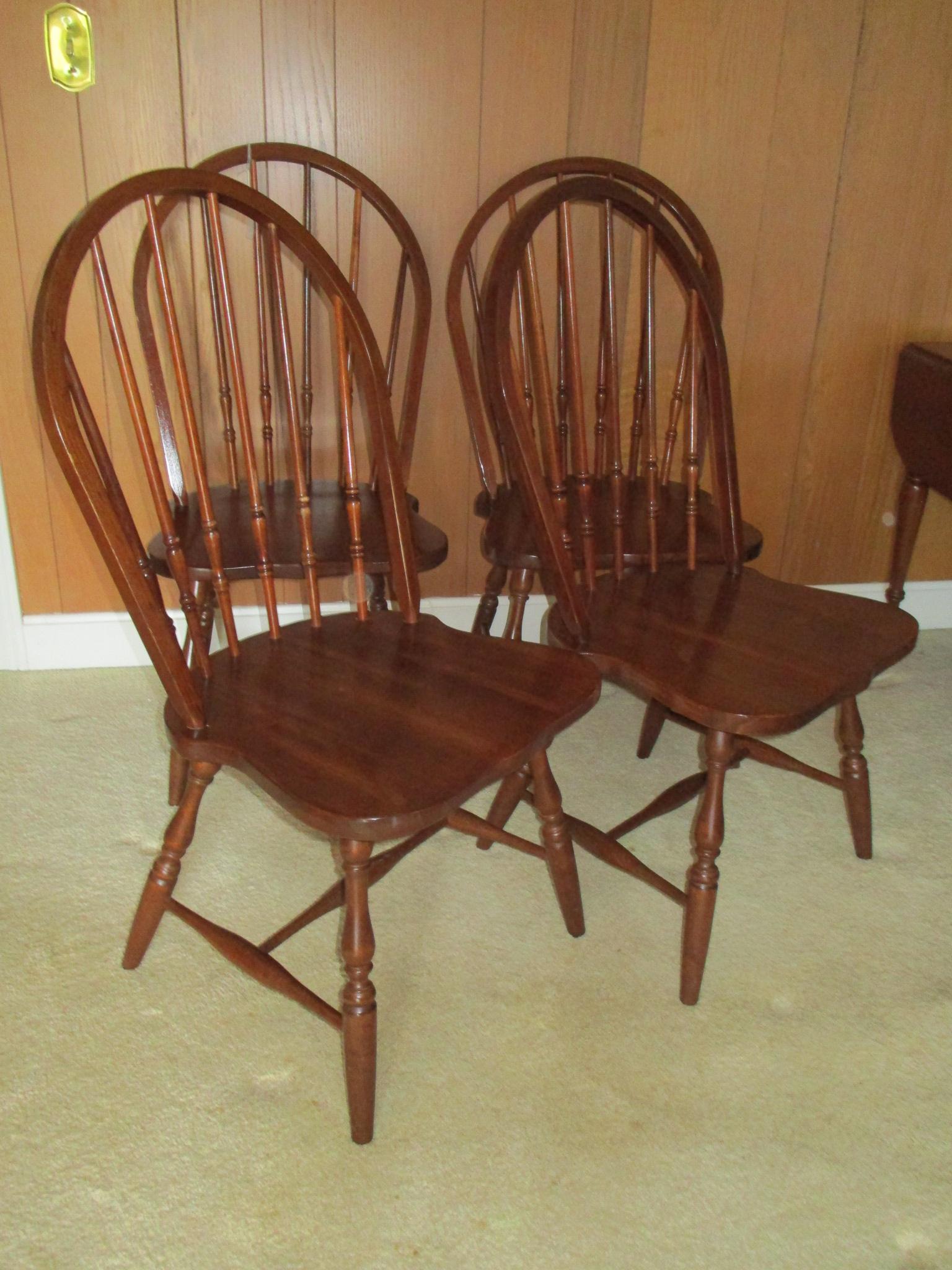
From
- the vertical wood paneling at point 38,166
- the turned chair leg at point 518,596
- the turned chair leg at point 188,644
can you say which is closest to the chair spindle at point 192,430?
the turned chair leg at point 188,644

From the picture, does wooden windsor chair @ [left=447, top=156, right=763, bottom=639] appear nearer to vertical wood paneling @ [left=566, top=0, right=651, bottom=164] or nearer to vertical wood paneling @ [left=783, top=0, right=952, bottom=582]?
vertical wood paneling @ [left=566, top=0, right=651, bottom=164]

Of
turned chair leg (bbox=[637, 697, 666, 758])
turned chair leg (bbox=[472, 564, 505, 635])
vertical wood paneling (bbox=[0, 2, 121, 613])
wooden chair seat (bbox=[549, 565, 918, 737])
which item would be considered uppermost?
vertical wood paneling (bbox=[0, 2, 121, 613])

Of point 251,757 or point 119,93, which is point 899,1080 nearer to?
point 251,757

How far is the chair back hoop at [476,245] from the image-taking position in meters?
1.73

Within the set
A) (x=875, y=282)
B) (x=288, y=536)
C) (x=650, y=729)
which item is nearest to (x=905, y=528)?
(x=875, y=282)

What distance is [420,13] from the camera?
1.71 metres

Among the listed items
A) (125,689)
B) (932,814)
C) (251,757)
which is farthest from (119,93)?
(932,814)

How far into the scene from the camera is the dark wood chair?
3.42 ft

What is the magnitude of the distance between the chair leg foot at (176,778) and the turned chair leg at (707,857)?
0.79m

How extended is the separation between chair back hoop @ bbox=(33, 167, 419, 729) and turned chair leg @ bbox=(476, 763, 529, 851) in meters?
0.27

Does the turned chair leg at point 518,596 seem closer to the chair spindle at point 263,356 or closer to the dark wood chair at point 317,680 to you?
the dark wood chair at point 317,680

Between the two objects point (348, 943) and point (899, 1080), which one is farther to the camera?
point (899, 1080)

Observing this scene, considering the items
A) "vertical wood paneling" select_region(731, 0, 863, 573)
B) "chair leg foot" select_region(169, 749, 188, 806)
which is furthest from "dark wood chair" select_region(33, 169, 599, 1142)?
"vertical wood paneling" select_region(731, 0, 863, 573)

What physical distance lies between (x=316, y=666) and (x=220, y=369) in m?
0.62
